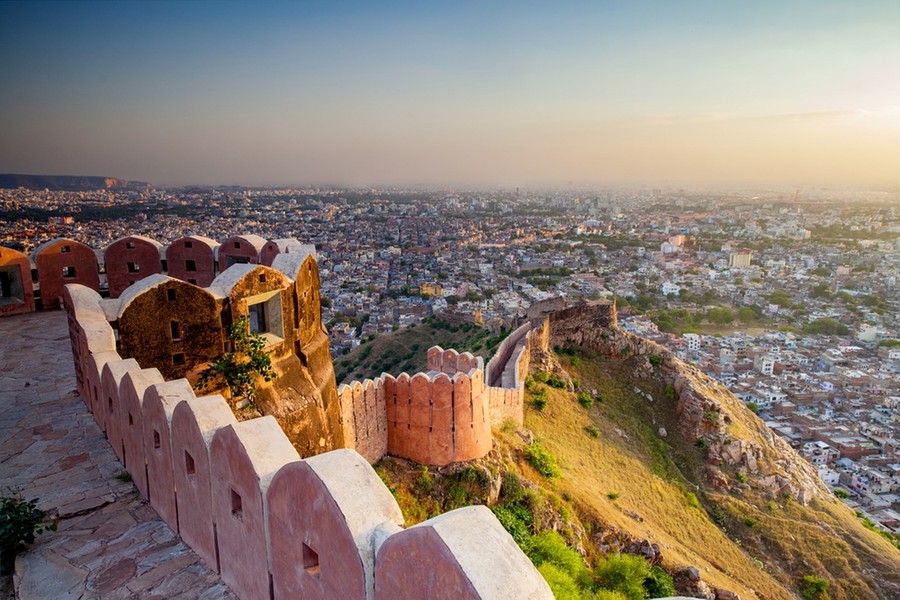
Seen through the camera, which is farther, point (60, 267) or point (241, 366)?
point (60, 267)

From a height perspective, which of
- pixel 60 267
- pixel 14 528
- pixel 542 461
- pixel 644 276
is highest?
pixel 60 267

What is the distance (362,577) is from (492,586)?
2.26 feet

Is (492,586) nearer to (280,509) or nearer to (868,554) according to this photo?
(280,509)

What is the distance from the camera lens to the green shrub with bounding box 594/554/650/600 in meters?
10.4

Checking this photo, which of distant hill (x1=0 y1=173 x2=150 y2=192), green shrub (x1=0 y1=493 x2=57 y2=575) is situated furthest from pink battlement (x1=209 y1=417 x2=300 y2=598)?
distant hill (x1=0 y1=173 x2=150 y2=192)

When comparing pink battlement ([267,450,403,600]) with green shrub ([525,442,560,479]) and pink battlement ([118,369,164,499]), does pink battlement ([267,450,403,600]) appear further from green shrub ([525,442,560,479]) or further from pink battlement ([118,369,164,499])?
green shrub ([525,442,560,479])

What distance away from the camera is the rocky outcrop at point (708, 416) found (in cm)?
1711

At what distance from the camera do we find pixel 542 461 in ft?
41.5

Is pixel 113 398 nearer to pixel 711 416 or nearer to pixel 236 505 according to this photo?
pixel 236 505

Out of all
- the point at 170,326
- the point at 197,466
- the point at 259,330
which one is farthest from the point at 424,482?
the point at 197,466

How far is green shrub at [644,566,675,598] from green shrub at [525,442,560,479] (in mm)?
2725

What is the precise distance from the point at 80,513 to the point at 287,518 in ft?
7.48

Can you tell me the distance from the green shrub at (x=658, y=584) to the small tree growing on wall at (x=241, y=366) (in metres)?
8.53

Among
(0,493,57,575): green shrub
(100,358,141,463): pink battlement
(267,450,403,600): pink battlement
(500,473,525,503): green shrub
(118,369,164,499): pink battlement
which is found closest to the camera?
(267,450,403,600): pink battlement
